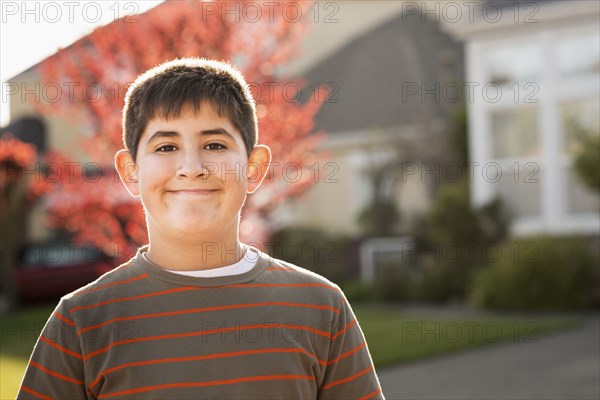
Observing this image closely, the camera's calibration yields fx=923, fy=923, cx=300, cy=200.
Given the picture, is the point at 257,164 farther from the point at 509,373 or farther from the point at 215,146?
the point at 509,373

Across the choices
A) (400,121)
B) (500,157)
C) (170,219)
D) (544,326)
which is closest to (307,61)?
(400,121)

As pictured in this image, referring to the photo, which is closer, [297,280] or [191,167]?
[191,167]

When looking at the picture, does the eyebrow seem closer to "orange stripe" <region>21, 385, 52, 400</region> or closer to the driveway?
"orange stripe" <region>21, 385, 52, 400</region>

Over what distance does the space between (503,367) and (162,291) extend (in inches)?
283

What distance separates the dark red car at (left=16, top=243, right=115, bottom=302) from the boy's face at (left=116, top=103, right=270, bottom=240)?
1671cm

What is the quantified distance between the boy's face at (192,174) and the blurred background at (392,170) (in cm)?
200

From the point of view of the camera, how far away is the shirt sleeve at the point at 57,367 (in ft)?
6.80

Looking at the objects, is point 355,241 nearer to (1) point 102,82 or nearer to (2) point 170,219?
(1) point 102,82

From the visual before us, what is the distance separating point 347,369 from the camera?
229cm

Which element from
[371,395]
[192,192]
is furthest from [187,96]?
[371,395]

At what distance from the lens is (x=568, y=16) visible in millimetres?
15602

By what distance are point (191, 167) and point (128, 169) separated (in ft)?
0.89

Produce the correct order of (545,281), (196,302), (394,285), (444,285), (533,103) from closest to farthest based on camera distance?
(196,302), (545,281), (444,285), (394,285), (533,103)

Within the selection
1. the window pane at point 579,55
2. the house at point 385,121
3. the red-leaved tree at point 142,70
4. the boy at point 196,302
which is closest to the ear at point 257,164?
the boy at point 196,302
